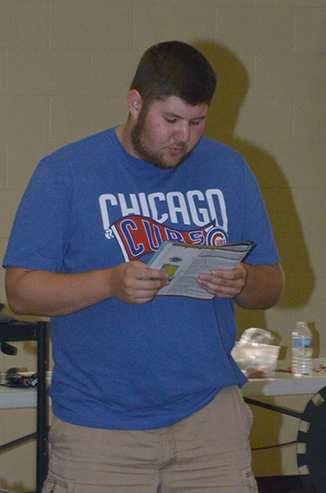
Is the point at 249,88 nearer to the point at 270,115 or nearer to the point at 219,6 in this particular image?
the point at 270,115

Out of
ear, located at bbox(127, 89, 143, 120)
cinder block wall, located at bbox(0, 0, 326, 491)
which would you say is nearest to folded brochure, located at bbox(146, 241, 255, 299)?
ear, located at bbox(127, 89, 143, 120)

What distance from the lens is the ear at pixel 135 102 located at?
1.49 meters

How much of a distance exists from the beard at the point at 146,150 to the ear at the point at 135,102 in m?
0.02

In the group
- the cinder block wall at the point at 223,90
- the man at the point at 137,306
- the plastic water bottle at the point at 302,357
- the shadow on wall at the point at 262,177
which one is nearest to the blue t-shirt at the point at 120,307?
the man at the point at 137,306

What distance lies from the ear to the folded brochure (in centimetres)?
42

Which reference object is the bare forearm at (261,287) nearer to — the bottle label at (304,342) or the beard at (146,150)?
the beard at (146,150)

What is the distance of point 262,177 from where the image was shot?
3641 mm

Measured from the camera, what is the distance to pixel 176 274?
1.30 metres

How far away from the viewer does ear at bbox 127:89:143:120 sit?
1.49 meters

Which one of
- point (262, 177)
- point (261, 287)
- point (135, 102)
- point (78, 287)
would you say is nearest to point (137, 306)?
point (78, 287)

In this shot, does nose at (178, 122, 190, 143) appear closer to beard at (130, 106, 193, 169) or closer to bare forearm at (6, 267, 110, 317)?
beard at (130, 106, 193, 169)

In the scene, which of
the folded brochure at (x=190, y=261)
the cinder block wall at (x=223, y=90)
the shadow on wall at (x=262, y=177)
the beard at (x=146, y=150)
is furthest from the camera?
the shadow on wall at (x=262, y=177)

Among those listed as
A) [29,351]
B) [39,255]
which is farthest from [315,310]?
[39,255]

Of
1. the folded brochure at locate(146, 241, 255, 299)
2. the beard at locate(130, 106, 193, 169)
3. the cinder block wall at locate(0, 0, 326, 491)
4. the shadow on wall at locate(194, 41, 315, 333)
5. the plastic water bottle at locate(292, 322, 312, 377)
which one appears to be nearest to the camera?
the folded brochure at locate(146, 241, 255, 299)
